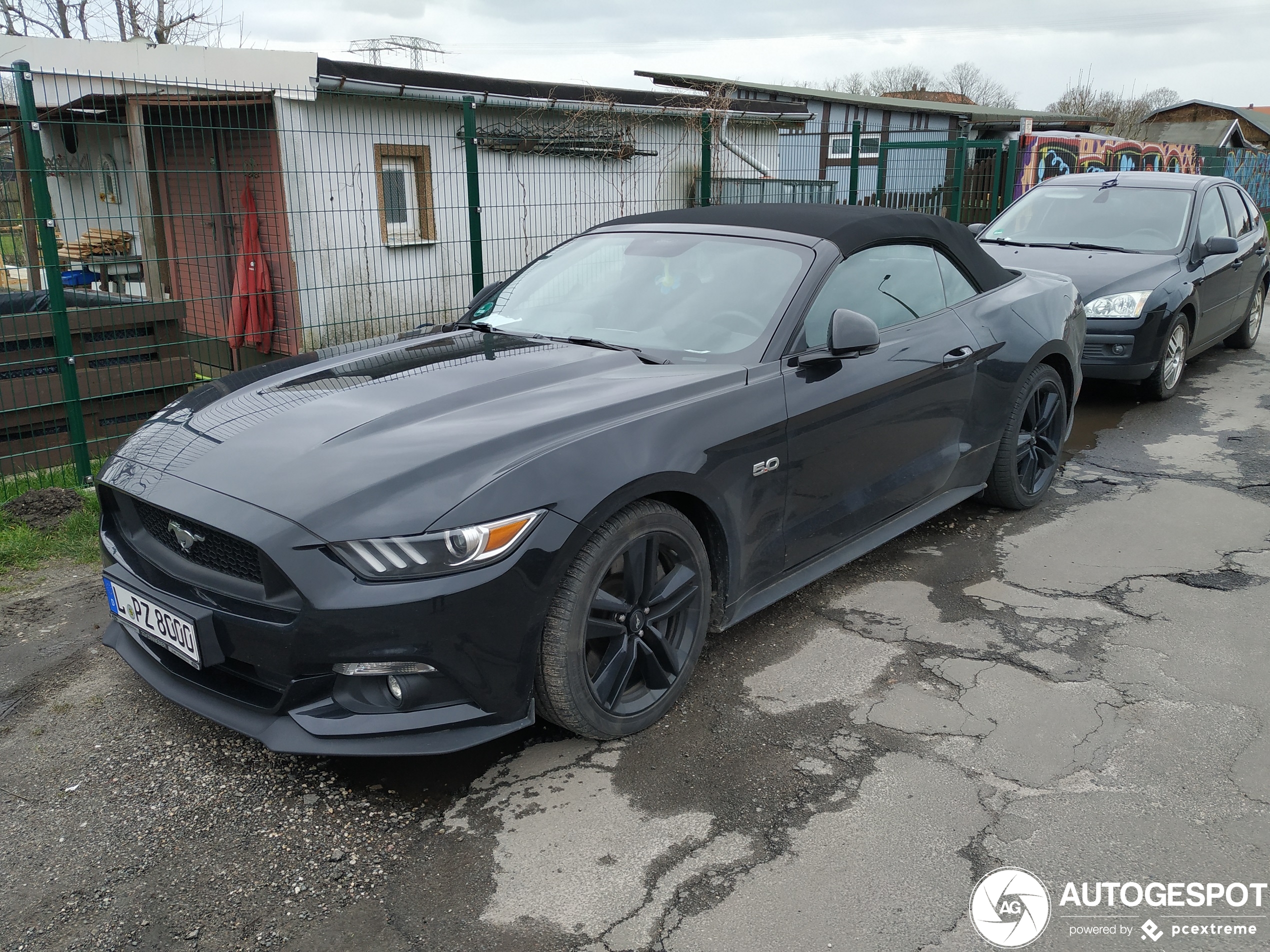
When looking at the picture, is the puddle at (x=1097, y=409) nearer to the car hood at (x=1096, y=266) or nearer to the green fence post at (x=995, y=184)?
the car hood at (x=1096, y=266)

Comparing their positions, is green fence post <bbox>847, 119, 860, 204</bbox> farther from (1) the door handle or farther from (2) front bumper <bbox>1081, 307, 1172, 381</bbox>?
(1) the door handle

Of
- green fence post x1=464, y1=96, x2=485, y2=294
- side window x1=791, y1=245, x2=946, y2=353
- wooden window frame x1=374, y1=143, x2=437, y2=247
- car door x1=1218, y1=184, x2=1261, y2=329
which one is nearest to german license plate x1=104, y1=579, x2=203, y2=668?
side window x1=791, y1=245, x2=946, y2=353

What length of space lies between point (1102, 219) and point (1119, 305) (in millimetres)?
1477

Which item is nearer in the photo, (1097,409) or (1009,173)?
(1097,409)

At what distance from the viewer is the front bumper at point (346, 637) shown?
8.17ft

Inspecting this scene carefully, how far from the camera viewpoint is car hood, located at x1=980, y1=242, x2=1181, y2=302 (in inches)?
285

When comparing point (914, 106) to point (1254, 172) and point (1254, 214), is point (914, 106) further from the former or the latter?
point (1254, 214)

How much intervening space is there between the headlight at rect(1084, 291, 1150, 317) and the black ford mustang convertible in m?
3.11

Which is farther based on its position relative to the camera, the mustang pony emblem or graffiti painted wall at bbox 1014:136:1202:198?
graffiti painted wall at bbox 1014:136:1202:198

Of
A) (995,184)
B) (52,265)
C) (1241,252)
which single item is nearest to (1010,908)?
(52,265)

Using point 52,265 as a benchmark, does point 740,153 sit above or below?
above

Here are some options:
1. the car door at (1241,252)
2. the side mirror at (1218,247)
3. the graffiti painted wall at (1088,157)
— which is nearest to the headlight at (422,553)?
the side mirror at (1218,247)

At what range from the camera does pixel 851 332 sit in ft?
11.4

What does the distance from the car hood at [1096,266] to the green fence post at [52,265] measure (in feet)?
19.4
